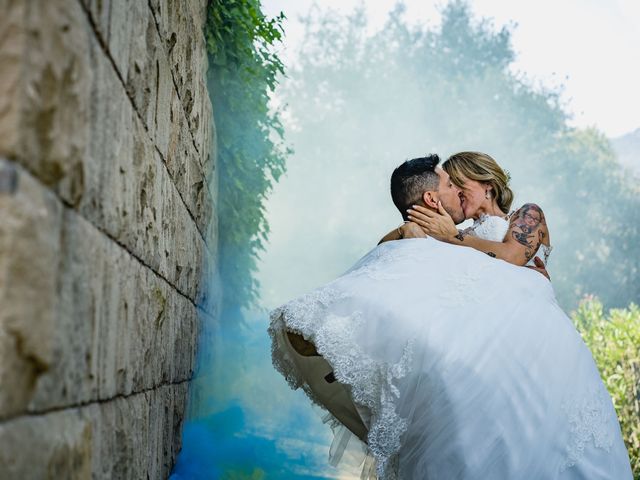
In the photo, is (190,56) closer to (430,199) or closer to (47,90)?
(430,199)

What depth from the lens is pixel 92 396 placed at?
5.01 ft

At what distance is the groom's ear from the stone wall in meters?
1.54

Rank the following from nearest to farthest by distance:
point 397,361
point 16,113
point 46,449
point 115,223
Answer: point 16,113 → point 46,449 → point 115,223 → point 397,361

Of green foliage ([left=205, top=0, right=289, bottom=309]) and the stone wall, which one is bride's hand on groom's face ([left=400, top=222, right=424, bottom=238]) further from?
green foliage ([left=205, top=0, right=289, bottom=309])

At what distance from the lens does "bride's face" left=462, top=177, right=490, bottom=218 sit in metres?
4.07

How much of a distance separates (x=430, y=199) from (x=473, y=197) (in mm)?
378

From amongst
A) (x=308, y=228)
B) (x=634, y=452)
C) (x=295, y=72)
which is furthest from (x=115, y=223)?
(x=295, y=72)

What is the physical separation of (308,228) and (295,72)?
848 centimetres

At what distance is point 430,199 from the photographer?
Answer: 3842 mm

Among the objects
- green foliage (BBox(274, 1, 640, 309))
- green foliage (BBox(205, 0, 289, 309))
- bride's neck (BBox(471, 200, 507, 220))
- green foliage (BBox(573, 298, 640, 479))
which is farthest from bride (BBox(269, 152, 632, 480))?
green foliage (BBox(274, 1, 640, 309))

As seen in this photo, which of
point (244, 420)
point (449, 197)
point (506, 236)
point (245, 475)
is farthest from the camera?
point (244, 420)

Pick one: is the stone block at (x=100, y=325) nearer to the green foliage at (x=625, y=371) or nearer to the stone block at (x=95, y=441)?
the stone block at (x=95, y=441)

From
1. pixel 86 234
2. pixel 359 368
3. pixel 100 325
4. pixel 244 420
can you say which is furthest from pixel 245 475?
pixel 86 234

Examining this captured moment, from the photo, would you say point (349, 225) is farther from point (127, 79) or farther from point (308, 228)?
point (127, 79)
